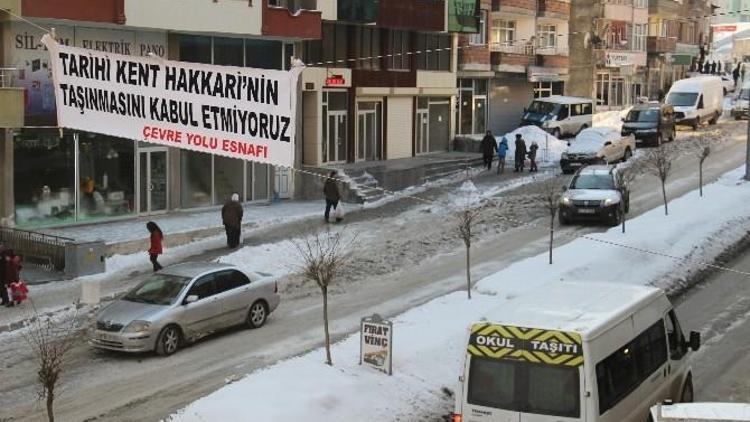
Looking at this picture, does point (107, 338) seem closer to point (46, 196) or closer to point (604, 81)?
point (46, 196)

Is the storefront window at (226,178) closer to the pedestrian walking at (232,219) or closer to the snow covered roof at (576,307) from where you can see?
the pedestrian walking at (232,219)

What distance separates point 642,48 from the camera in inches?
2931

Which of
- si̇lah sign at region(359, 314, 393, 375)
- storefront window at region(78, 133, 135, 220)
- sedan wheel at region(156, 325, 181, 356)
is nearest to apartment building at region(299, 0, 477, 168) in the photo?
storefront window at region(78, 133, 135, 220)

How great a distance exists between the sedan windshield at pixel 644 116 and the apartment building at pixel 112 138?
67.2 feet

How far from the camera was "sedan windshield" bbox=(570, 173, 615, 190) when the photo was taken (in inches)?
1191

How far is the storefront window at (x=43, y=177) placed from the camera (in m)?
26.1

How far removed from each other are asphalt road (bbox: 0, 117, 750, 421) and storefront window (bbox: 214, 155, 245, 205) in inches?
389

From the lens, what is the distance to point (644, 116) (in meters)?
48.6

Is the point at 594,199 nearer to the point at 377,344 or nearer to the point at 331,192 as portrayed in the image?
the point at 331,192

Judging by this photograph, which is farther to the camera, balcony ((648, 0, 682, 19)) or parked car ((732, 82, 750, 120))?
balcony ((648, 0, 682, 19))

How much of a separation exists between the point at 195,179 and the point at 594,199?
12.6 m

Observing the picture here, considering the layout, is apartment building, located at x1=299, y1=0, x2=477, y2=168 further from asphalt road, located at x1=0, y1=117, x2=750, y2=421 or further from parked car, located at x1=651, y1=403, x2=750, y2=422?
parked car, located at x1=651, y1=403, x2=750, y2=422

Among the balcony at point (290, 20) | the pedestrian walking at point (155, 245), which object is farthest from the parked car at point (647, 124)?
the pedestrian walking at point (155, 245)

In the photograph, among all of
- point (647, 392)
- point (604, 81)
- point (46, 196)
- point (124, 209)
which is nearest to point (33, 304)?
point (46, 196)
